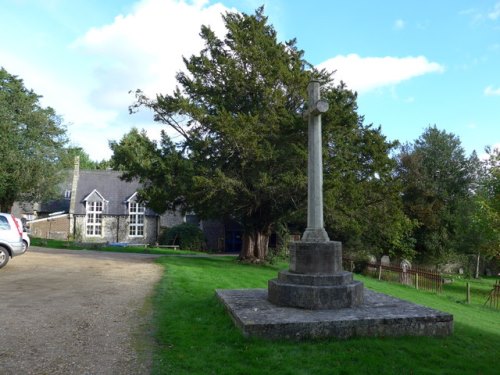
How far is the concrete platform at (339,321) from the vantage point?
6516 millimetres

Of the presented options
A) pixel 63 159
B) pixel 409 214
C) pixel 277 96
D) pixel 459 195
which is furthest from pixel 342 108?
pixel 63 159

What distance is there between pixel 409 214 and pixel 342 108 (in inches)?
715

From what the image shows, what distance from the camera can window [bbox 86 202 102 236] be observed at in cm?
4425

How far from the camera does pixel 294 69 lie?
21312 millimetres

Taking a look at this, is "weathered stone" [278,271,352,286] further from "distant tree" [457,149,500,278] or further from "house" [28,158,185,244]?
"house" [28,158,185,244]

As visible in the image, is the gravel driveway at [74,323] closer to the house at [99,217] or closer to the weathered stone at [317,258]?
the weathered stone at [317,258]

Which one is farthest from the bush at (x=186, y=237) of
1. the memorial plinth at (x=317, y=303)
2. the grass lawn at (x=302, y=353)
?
the grass lawn at (x=302, y=353)

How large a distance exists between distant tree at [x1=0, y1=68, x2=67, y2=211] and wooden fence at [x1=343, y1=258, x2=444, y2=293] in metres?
24.5

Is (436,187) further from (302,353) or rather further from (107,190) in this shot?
(302,353)

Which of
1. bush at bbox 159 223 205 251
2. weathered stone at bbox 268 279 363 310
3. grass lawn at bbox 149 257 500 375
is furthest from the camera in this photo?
bush at bbox 159 223 205 251

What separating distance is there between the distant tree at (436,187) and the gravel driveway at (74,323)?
25737 mm

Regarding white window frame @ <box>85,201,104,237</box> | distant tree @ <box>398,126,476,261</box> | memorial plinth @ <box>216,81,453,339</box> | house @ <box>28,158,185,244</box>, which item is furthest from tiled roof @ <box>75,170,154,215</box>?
memorial plinth @ <box>216,81,453,339</box>

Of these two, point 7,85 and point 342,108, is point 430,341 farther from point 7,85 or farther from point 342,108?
point 7,85

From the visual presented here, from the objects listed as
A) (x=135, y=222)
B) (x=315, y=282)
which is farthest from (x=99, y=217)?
(x=315, y=282)
